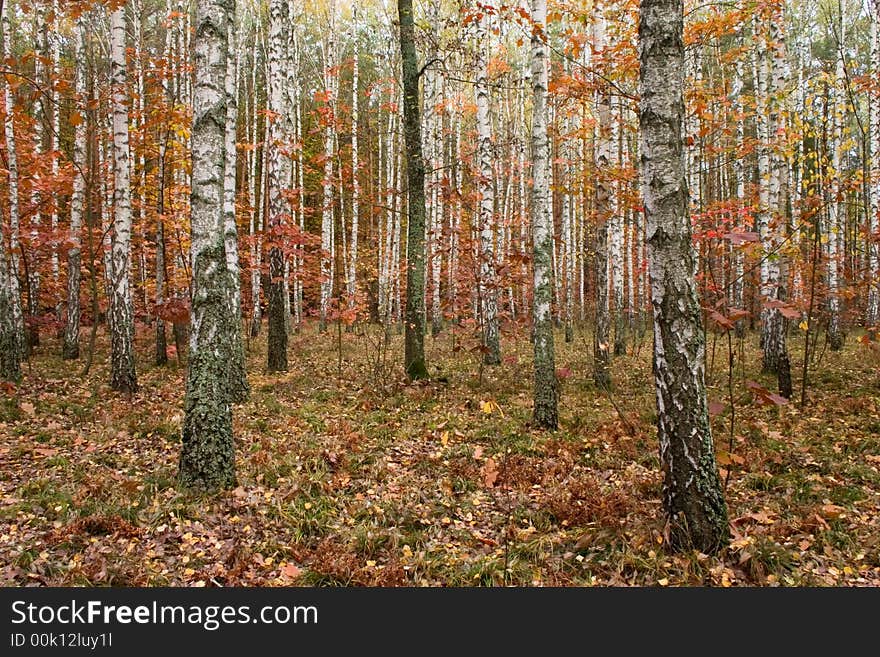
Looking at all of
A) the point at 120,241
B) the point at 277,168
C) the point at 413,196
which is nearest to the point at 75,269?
the point at 120,241

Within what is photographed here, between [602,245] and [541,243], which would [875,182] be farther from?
[541,243]

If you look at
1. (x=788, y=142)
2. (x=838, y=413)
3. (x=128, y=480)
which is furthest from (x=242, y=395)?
(x=788, y=142)

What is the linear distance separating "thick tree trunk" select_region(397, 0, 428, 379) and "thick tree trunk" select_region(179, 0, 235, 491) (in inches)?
186

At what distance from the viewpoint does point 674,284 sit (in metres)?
3.62

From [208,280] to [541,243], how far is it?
4267 millimetres

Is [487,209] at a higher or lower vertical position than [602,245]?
higher

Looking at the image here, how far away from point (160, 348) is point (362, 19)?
21443 mm

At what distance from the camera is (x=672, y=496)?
3.85 meters

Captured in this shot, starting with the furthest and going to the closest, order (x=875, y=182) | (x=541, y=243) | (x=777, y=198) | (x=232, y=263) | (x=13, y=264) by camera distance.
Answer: (x=875, y=182) < (x=13, y=264) < (x=777, y=198) < (x=232, y=263) < (x=541, y=243)

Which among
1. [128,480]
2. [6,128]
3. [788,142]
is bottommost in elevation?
[128,480]

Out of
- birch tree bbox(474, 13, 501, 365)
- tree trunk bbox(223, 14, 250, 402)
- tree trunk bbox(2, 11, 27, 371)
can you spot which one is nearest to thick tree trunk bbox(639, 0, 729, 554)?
tree trunk bbox(223, 14, 250, 402)

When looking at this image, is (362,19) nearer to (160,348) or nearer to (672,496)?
(160,348)

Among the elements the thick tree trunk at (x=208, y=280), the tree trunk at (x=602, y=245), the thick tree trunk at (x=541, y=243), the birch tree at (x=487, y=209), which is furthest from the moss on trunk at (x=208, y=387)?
the birch tree at (x=487, y=209)

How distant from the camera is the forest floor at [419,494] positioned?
147 inches
